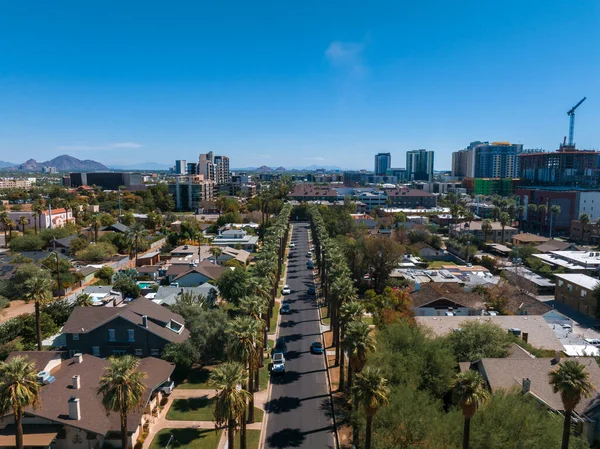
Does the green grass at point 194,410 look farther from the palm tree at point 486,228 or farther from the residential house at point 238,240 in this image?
the palm tree at point 486,228

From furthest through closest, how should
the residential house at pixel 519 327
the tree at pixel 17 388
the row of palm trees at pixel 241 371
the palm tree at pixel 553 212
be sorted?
1. the palm tree at pixel 553 212
2. the residential house at pixel 519 327
3. the row of palm trees at pixel 241 371
4. the tree at pixel 17 388

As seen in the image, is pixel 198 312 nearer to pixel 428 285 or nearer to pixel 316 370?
pixel 316 370

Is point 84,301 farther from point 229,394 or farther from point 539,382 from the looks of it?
point 539,382

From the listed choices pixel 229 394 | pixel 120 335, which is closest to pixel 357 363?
pixel 229 394

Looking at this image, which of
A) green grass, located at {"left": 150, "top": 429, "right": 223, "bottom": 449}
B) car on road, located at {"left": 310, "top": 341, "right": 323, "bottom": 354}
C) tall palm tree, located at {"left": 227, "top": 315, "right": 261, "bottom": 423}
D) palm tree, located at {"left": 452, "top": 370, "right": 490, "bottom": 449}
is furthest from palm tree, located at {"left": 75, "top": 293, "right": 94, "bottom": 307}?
palm tree, located at {"left": 452, "top": 370, "right": 490, "bottom": 449}

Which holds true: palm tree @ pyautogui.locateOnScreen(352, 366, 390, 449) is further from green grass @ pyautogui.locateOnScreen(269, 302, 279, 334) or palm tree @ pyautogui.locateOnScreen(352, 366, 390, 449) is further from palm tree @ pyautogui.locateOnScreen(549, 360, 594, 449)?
green grass @ pyautogui.locateOnScreen(269, 302, 279, 334)

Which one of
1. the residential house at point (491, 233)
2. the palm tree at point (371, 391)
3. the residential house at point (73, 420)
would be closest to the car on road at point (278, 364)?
the residential house at point (73, 420)
